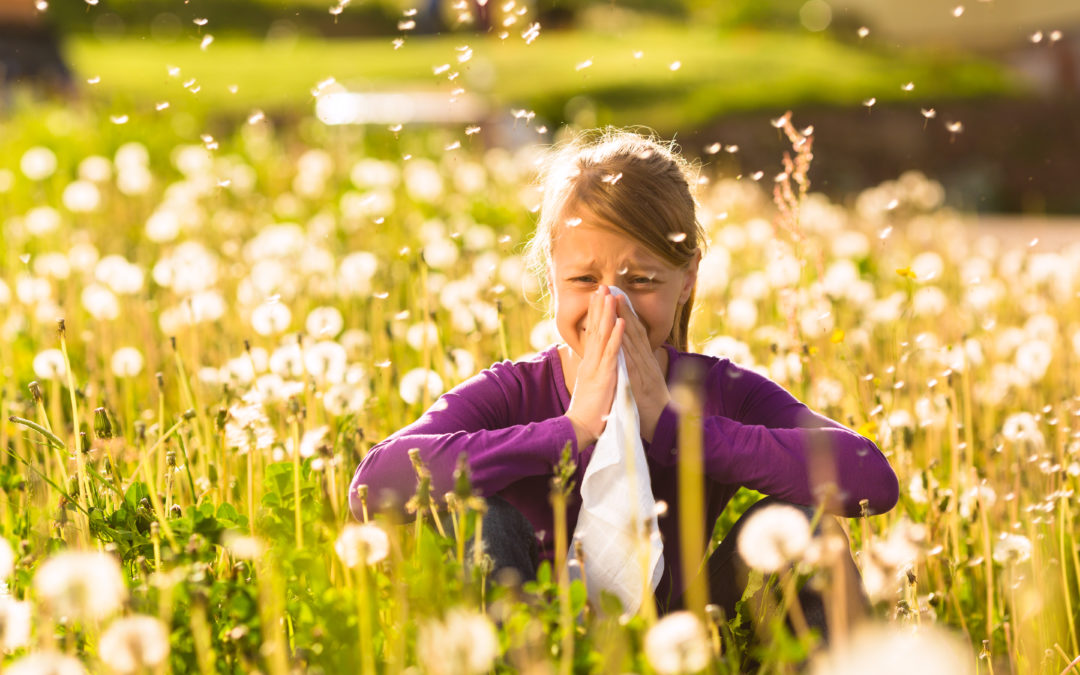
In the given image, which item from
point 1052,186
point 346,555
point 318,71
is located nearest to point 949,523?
point 346,555

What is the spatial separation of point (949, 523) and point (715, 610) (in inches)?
45.4

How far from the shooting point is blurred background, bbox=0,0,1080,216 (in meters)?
10.2

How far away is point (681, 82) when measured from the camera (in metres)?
14.8

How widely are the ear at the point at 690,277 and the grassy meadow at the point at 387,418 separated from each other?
0.18m

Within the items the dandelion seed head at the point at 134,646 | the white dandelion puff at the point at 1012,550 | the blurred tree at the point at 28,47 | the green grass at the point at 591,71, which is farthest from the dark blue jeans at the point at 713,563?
the blurred tree at the point at 28,47

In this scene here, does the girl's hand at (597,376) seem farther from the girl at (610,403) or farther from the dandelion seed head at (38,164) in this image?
the dandelion seed head at (38,164)

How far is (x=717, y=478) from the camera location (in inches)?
74.2

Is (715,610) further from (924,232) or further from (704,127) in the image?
(704,127)

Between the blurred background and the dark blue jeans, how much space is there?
3.61 metres

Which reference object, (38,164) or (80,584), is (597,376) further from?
(38,164)

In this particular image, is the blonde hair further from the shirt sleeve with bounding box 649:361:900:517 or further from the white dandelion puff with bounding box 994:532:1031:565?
the white dandelion puff with bounding box 994:532:1031:565

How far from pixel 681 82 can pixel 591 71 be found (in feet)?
21.2

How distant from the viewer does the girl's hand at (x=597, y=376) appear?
182cm

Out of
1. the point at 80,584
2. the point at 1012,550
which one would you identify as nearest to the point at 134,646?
the point at 80,584
